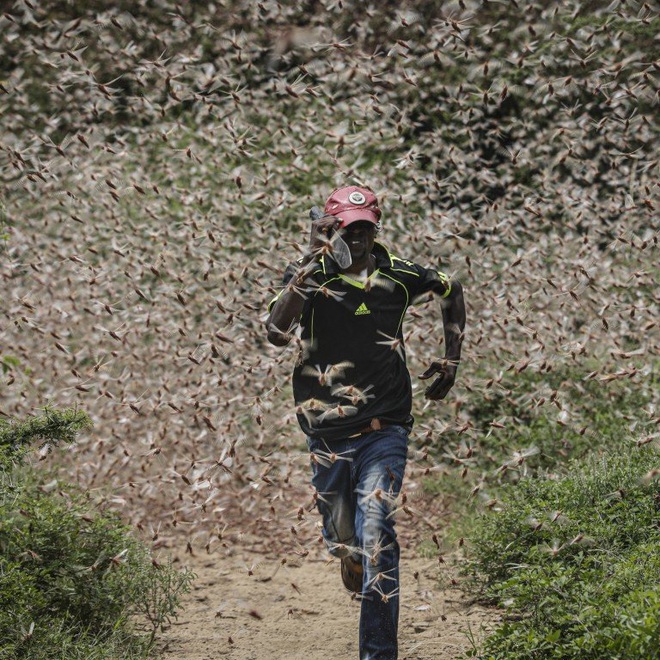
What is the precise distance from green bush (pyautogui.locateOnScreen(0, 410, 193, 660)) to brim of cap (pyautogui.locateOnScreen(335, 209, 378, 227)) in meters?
1.84

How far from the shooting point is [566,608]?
4305 millimetres

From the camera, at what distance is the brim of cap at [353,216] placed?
4766 mm

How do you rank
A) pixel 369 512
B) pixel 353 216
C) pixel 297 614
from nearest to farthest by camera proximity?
1. pixel 369 512
2. pixel 353 216
3. pixel 297 614

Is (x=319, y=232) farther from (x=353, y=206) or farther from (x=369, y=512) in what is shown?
(x=369, y=512)

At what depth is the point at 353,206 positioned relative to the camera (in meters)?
4.81

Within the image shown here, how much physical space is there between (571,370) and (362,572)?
4.13 meters

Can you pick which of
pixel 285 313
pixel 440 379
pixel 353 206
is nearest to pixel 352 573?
pixel 440 379

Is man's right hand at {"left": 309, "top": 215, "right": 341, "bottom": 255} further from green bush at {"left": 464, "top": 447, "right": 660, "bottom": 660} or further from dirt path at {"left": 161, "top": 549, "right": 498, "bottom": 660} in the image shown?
dirt path at {"left": 161, "top": 549, "right": 498, "bottom": 660}

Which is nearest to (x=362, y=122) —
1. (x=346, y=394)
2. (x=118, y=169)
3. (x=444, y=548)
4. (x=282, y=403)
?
(x=118, y=169)

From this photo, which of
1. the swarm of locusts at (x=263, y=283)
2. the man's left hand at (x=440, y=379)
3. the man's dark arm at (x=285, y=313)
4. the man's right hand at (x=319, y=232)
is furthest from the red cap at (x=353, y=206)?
the swarm of locusts at (x=263, y=283)

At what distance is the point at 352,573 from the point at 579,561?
127cm

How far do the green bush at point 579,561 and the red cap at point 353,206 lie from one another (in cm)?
208

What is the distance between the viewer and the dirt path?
217 inches

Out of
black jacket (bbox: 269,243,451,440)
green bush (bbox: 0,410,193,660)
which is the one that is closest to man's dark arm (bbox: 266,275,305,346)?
black jacket (bbox: 269,243,451,440)
